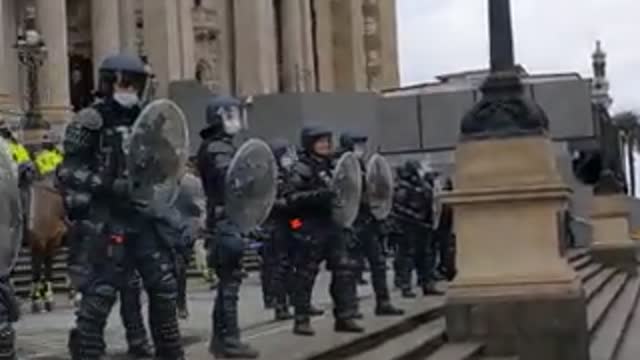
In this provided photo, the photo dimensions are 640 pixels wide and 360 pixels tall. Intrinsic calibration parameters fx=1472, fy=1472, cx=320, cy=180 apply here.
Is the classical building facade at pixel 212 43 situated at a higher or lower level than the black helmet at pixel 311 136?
higher

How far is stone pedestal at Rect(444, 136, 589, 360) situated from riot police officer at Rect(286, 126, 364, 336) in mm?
1307

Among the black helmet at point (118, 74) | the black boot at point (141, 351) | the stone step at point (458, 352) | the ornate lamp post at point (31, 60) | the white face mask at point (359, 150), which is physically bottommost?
the stone step at point (458, 352)

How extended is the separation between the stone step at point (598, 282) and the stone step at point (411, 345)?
21.9 ft

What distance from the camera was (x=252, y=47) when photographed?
203 feet

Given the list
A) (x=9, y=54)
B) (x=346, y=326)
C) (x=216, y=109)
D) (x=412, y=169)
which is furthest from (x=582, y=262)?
(x=9, y=54)

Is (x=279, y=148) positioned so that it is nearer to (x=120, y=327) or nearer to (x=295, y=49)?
(x=120, y=327)

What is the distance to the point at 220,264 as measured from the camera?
1059 cm

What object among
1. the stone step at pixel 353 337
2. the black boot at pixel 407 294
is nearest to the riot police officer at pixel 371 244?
the stone step at pixel 353 337

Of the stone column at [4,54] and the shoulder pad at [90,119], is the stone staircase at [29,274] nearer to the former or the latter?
the shoulder pad at [90,119]

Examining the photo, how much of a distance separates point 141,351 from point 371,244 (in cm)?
487

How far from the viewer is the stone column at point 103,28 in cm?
5162

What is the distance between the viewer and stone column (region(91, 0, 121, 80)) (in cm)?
5162

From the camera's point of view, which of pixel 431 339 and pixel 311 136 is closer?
pixel 311 136

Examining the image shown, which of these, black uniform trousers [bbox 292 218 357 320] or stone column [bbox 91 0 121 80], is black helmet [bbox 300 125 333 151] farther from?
stone column [bbox 91 0 121 80]
